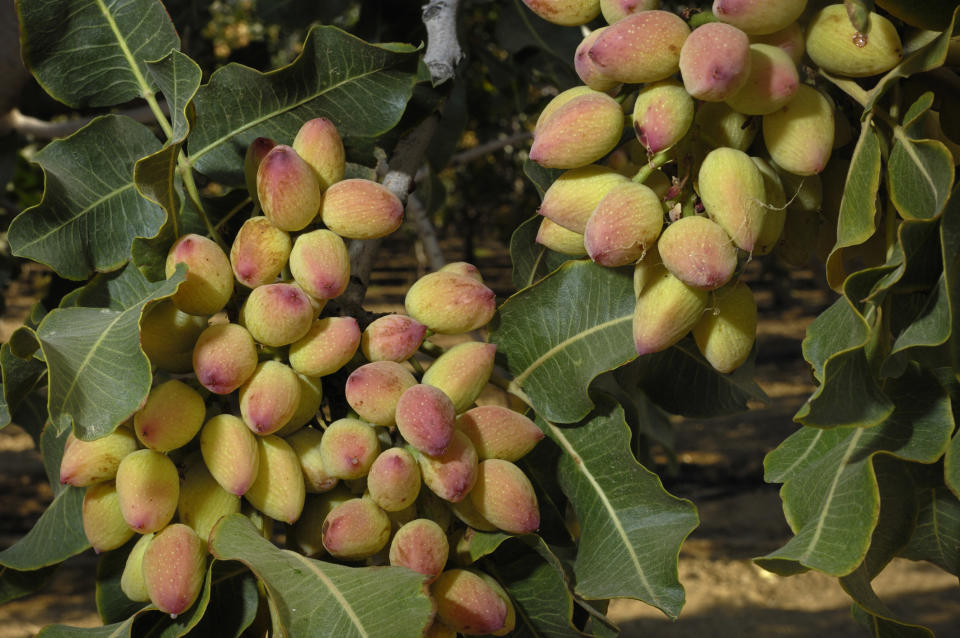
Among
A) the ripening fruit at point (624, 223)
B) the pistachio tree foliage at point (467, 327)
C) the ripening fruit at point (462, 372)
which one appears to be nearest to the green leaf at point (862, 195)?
the pistachio tree foliage at point (467, 327)

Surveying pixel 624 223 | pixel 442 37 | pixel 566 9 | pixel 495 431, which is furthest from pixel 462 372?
pixel 442 37

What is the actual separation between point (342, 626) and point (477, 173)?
6708mm

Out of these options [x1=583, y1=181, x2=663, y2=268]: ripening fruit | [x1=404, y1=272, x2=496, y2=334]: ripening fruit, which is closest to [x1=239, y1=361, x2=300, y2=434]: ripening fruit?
[x1=404, y1=272, x2=496, y2=334]: ripening fruit

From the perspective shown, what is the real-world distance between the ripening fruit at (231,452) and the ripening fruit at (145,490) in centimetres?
3

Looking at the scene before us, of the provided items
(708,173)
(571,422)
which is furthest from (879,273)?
(571,422)

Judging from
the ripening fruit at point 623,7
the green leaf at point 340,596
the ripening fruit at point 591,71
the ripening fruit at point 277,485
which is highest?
the ripening fruit at point 623,7

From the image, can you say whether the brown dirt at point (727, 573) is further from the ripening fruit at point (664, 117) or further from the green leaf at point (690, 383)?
the ripening fruit at point (664, 117)

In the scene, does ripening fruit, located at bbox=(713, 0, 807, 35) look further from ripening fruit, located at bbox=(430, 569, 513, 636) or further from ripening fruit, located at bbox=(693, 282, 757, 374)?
ripening fruit, located at bbox=(430, 569, 513, 636)

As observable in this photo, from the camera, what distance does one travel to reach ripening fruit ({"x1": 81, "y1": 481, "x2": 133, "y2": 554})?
583mm

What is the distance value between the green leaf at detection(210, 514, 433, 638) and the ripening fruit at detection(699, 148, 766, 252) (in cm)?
27

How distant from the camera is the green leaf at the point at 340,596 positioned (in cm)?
51

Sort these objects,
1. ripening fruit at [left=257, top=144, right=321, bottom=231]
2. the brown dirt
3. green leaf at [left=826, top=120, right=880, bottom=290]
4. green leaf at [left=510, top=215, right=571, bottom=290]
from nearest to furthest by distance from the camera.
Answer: green leaf at [left=826, top=120, right=880, bottom=290] < ripening fruit at [left=257, top=144, right=321, bottom=231] < green leaf at [left=510, top=215, right=571, bottom=290] < the brown dirt

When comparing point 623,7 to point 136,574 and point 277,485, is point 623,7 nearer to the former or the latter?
point 277,485

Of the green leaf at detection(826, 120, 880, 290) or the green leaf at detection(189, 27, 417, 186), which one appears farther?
the green leaf at detection(189, 27, 417, 186)
